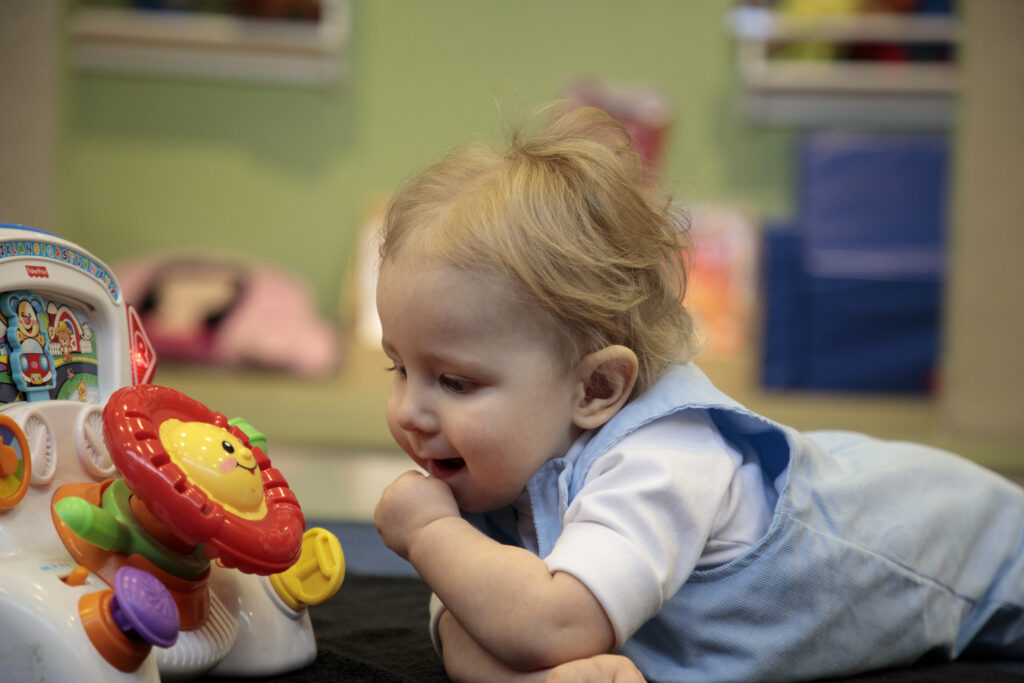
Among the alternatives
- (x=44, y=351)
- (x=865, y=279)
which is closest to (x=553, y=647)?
(x=44, y=351)

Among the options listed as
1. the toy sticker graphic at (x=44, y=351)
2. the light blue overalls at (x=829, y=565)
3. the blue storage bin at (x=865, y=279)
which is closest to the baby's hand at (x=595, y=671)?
the light blue overalls at (x=829, y=565)

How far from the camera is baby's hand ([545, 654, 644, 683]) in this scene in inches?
23.2

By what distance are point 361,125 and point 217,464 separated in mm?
2732

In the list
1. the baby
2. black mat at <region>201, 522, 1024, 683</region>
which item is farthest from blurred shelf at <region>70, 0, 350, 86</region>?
the baby

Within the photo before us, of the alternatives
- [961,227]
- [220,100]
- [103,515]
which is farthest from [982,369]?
[220,100]

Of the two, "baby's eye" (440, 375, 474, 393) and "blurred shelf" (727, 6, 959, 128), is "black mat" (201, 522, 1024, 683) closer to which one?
"baby's eye" (440, 375, 474, 393)

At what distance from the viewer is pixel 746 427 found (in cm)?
75

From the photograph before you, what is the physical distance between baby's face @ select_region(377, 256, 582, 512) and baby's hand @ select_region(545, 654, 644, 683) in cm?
15

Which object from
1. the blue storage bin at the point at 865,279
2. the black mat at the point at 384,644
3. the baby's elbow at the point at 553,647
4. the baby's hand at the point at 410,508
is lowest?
the blue storage bin at the point at 865,279

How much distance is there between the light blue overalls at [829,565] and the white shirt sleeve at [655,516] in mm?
16

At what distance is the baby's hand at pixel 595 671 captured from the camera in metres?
0.59

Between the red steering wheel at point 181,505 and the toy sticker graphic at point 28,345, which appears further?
the toy sticker graphic at point 28,345

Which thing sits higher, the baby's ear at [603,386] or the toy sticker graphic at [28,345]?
the toy sticker graphic at [28,345]

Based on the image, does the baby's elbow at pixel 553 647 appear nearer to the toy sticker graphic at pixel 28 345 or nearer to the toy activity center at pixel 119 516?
the toy activity center at pixel 119 516
